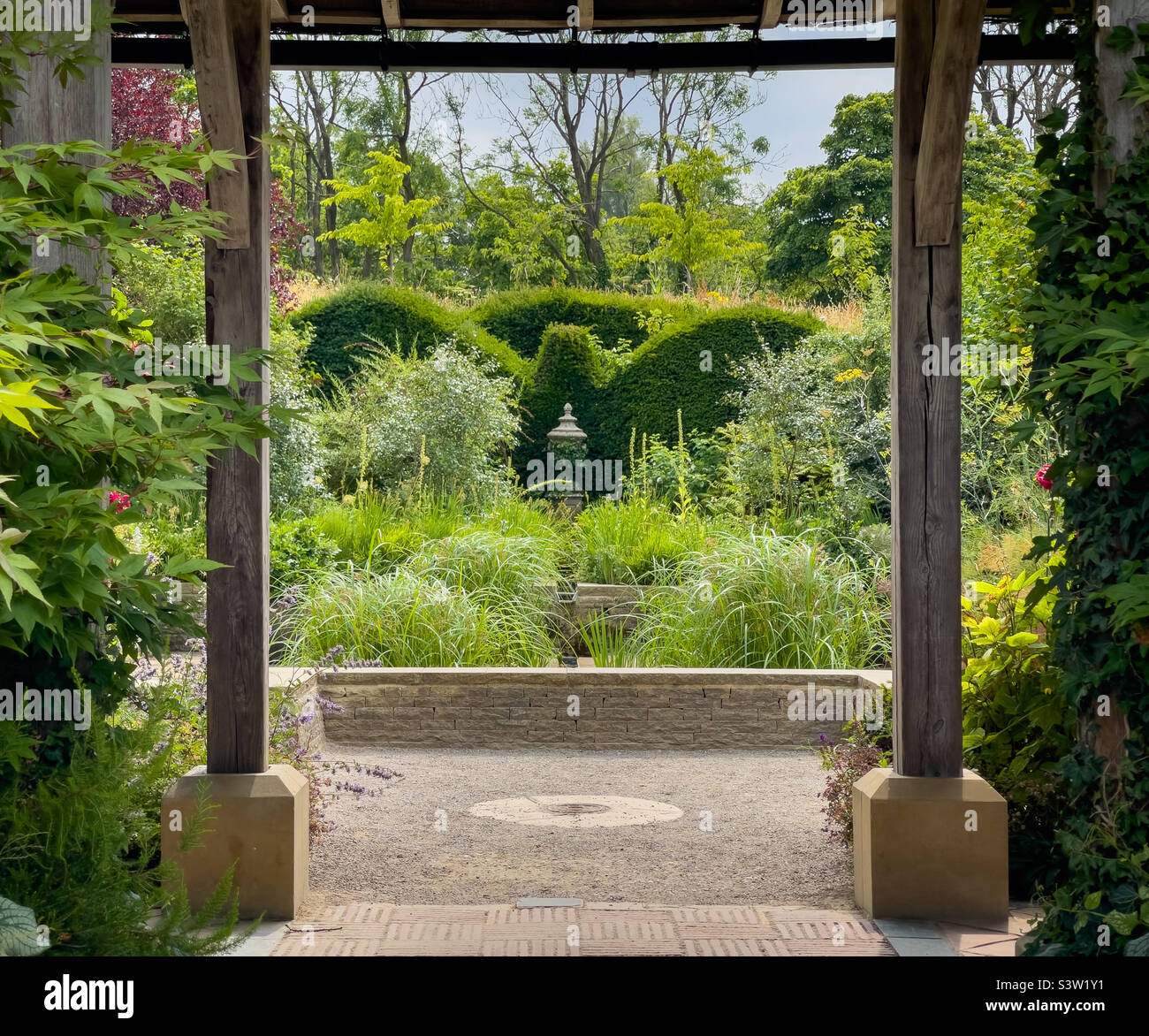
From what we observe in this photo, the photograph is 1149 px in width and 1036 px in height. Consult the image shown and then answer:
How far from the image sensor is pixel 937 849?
153 inches

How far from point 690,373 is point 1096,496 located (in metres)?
11.8

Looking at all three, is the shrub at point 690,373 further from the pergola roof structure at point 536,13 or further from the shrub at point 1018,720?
the shrub at point 1018,720

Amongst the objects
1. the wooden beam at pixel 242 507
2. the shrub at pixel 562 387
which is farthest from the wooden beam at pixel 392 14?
the shrub at pixel 562 387

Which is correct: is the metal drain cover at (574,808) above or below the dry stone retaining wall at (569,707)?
below

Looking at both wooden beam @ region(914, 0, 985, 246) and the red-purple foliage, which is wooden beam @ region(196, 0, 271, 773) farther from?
the red-purple foliage

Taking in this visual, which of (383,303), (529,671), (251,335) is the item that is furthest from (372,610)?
(383,303)

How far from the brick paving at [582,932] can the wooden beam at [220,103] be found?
236cm

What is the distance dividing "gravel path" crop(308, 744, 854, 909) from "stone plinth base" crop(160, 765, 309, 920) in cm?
31

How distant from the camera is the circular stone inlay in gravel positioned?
17.9 ft

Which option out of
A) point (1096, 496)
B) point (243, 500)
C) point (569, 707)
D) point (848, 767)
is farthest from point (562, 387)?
point (1096, 496)

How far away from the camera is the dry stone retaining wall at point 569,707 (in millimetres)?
7023

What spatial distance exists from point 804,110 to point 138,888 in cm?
2926

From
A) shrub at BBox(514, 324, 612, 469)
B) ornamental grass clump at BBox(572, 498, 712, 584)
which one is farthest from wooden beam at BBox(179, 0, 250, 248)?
shrub at BBox(514, 324, 612, 469)

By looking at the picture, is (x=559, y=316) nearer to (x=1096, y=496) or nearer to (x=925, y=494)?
(x=925, y=494)
